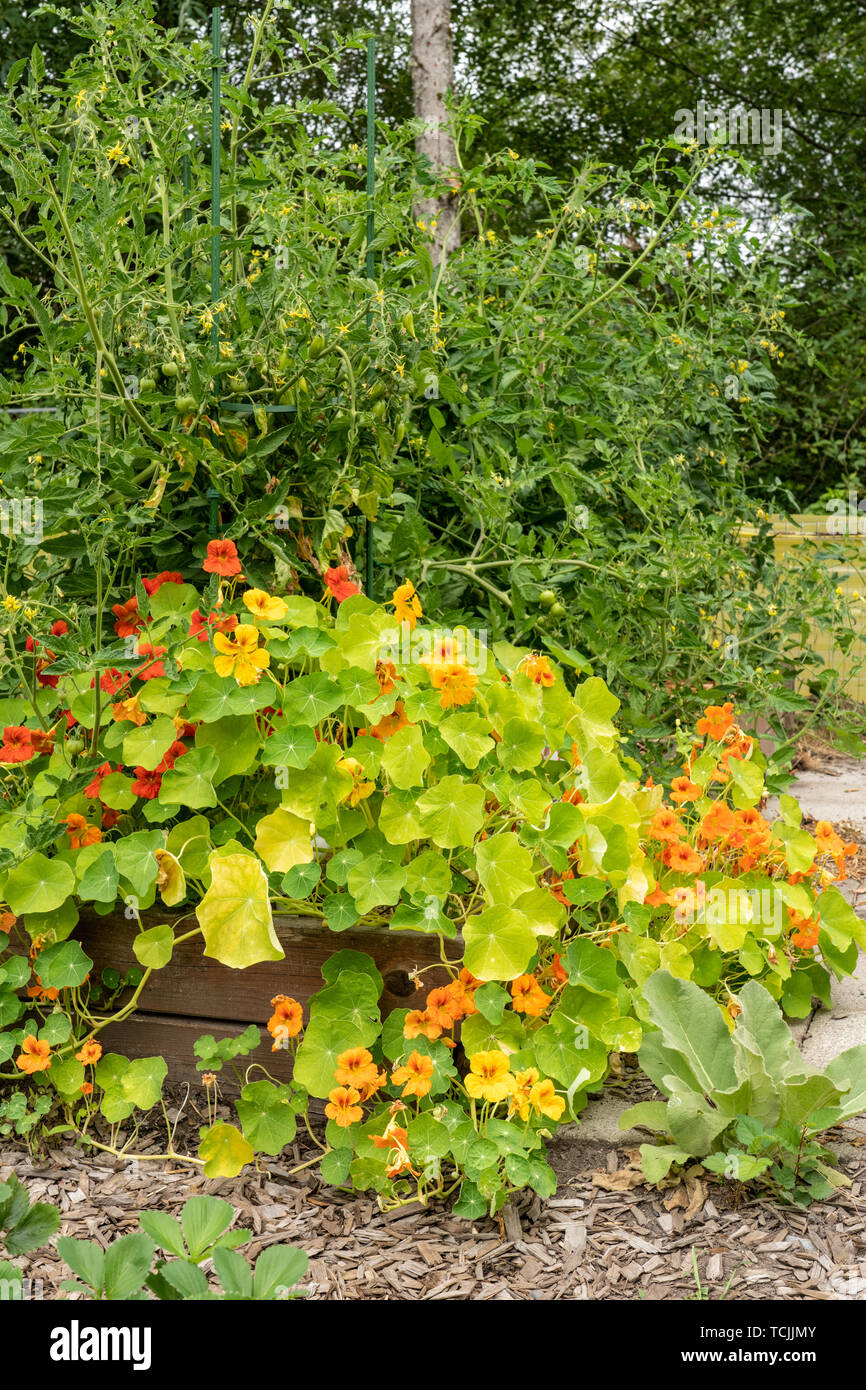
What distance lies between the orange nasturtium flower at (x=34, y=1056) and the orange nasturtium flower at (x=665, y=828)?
966mm

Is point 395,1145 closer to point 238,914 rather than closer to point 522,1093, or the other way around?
point 522,1093

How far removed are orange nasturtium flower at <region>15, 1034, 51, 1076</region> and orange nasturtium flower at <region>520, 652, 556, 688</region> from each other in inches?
36.0

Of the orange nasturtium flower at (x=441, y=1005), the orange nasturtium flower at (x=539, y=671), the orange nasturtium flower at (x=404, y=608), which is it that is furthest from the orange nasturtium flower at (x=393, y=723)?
the orange nasturtium flower at (x=441, y=1005)

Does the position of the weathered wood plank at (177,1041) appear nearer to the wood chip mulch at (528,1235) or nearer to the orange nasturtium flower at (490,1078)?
the wood chip mulch at (528,1235)

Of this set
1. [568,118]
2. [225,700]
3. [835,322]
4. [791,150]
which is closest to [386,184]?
[225,700]

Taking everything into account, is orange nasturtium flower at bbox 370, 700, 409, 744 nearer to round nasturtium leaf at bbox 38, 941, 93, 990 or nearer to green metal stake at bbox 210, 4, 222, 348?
round nasturtium leaf at bbox 38, 941, 93, 990

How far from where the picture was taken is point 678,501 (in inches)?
104

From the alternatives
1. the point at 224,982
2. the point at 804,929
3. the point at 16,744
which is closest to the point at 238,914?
the point at 224,982

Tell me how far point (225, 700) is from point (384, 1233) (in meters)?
0.74

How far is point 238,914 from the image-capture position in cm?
156

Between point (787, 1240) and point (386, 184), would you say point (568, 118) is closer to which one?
point (386, 184)

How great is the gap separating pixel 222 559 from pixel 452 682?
402mm

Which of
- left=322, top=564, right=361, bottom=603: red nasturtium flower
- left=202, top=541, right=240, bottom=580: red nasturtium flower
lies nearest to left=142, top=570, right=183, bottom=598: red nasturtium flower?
left=202, top=541, right=240, bottom=580: red nasturtium flower

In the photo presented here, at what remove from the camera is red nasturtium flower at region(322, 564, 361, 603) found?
6.23 ft
